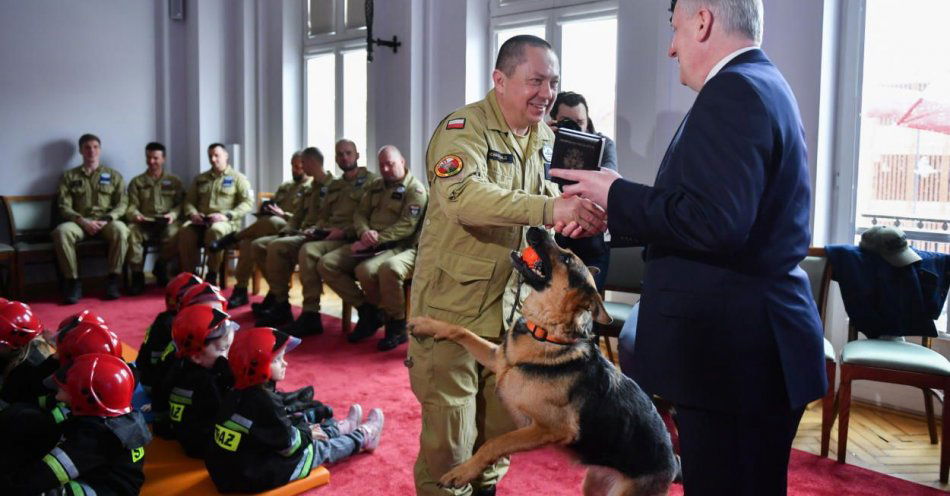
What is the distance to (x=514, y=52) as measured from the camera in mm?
2100

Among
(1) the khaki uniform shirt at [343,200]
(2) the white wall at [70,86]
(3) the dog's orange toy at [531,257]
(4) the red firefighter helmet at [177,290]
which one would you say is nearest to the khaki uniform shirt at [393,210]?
(1) the khaki uniform shirt at [343,200]

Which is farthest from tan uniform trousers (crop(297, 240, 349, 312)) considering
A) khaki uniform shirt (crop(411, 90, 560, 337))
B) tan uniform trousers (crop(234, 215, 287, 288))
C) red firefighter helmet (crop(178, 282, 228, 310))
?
khaki uniform shirt (crop(411, 90, 560, 337))

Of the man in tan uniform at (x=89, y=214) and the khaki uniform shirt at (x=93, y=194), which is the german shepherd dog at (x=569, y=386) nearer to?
the man in tan uniform at (x=89, y=214)

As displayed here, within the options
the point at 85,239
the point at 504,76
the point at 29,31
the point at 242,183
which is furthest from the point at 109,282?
the point at 504,76

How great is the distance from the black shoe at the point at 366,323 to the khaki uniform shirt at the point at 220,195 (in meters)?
2.62

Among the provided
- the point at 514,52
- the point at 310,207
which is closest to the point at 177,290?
the point at 514,52

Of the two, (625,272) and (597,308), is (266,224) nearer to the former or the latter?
(625,272)

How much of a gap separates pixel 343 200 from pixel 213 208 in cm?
195

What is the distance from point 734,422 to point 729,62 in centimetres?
66

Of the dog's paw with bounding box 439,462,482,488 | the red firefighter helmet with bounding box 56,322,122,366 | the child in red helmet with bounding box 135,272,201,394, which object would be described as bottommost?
the child in red helmet with bounding box 135,272,201,394

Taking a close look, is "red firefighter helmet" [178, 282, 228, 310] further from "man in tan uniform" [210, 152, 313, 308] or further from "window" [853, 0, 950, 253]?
"window" [853, 0, 950, 253]

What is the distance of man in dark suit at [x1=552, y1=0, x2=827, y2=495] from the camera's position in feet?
4.18

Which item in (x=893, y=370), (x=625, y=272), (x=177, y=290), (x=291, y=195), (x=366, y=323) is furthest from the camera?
(x=291, y=195)

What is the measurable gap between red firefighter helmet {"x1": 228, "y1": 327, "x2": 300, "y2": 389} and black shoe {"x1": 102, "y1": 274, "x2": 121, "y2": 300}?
496 cm
